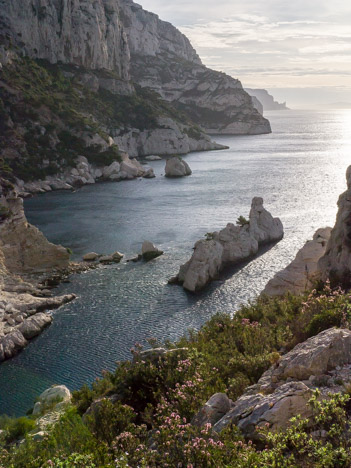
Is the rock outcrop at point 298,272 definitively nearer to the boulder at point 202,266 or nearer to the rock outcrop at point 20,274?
the boulder at point 202,266

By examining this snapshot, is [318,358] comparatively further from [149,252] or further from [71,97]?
[71,97]

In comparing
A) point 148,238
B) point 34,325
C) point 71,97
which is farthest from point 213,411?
point 71,97

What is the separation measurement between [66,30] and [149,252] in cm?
9160

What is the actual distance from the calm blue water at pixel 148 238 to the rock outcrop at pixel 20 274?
3.36 ft

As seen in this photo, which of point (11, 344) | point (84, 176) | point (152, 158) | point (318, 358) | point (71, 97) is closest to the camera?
point (318, 358)

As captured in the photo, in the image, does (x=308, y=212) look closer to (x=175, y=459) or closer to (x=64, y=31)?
(x=175, y=459)

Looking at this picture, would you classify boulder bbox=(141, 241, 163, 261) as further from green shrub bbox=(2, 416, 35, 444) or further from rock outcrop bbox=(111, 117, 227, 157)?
rock outcrop bbox=(111, 117, 227, 157)

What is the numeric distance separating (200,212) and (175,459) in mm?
56712

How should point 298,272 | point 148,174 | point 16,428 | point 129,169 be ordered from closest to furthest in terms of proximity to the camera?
point 16,428 → point 298,272 → point 129,169 → point 148,174

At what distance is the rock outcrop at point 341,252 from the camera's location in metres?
21.2

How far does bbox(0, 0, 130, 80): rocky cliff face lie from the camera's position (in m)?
105

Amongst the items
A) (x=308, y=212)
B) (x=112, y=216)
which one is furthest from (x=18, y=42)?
(x=308, y=212)

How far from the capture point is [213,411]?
1133 cm

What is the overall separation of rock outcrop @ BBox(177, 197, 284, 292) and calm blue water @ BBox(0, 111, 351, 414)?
4.23ft
